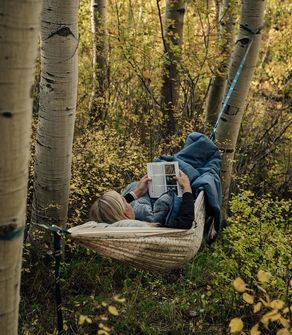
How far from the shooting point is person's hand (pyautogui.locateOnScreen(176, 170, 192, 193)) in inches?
131

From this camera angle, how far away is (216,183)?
348 centimetres

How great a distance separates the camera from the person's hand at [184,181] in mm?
3340

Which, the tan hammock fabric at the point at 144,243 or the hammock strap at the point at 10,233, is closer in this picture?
the hammock strap at the point at 10,233

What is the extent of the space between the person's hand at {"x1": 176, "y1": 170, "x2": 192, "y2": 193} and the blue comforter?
62 mm

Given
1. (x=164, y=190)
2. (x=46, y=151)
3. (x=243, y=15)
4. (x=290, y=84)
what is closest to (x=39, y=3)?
(x=46, y=151)

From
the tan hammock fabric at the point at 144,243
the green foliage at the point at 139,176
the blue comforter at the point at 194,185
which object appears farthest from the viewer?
the blue comforter at the point at 194,185

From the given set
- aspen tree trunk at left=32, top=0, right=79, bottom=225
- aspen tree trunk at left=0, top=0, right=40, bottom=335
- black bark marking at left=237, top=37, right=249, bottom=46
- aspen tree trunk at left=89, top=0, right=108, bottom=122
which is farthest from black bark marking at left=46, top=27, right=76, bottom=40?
aspen tree trunk at left=89, top=0, right=108, bottom=122

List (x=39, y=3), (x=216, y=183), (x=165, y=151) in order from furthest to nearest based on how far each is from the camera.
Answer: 1. (x=165, y=151)
2. (x=216, y=183)
3. (x=39, y=3)

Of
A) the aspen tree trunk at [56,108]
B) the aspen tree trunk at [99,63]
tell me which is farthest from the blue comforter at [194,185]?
the aspen tree trunk at [99,63]

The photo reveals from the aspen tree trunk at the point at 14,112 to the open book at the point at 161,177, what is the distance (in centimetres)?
213

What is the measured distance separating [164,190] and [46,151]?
101cm

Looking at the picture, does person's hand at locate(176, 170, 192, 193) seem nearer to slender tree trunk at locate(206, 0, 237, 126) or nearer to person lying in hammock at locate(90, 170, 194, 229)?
person lying in hammock at locate(90, 170, 194, 229)

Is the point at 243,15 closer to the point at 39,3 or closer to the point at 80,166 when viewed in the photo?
the point at 80,166

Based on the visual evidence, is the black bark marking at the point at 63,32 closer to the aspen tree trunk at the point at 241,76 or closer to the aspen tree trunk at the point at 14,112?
the aspen tree trunk at the point at 14,112
